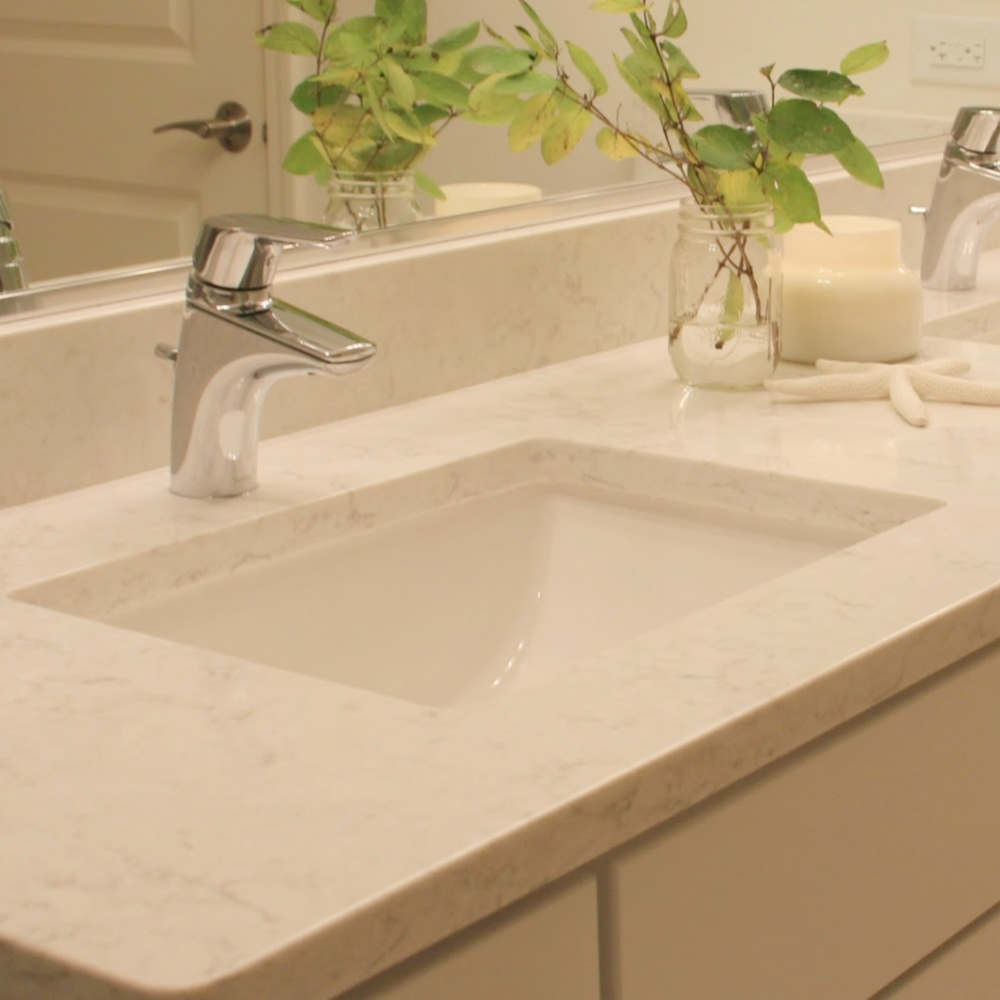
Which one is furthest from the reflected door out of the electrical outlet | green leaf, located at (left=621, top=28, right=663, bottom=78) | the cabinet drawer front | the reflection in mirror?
the electrical outlet

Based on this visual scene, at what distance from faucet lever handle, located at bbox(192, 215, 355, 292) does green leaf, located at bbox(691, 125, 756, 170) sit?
42cm

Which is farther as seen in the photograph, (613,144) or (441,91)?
(613,144)

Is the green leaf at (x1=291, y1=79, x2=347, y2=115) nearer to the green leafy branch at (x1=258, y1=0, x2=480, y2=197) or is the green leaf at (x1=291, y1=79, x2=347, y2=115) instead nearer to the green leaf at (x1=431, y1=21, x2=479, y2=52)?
the green leafy branch at (x1=258, y1=0, x2=480, y2=197)

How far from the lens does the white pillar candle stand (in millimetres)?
1507

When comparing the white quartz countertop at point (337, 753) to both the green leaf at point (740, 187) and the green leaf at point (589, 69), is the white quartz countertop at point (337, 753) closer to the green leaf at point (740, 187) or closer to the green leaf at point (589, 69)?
the green leaf at point (740, 187)

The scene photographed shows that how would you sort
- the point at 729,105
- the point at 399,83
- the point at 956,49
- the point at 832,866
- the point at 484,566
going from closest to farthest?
the point at 832,866 → the point at 484,566 → the point at 399,83 → the point at 729,105 → the point at 956,49

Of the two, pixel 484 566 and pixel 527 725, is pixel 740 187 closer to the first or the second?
pixel 484 566

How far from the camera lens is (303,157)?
1.28 m

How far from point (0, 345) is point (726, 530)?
0.50 metres

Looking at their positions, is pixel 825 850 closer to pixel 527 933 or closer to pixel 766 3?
pixel 527 933

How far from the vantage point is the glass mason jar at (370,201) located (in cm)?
132

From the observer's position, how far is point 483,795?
71cm

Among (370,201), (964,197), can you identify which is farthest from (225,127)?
(964,197)

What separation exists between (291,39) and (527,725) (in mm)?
652
